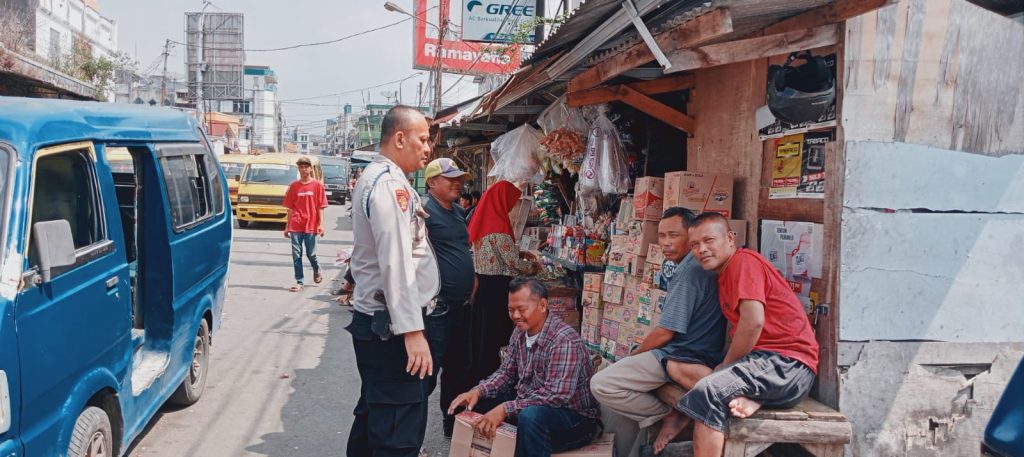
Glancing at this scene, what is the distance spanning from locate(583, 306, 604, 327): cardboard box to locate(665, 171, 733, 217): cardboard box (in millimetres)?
1433

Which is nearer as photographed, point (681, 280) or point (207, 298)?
point (681, 280)

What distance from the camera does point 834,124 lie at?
376cm

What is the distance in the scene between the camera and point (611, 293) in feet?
18.1

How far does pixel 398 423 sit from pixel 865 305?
2.46 meters

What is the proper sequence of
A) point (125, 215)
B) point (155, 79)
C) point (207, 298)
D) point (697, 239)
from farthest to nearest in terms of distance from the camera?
point (155, 79) → point (207, 298) → point (125, 215) → point (697, 239)

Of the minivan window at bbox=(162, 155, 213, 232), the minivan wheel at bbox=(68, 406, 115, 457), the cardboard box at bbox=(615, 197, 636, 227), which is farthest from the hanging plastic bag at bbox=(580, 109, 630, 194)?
the minivan wheel at bbox=(68, 406, 115, 457)

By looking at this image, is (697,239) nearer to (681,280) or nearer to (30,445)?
(681,280)

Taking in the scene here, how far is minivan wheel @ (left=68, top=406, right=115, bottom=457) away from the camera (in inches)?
128

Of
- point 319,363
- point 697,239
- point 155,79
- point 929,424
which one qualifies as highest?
point 155,79

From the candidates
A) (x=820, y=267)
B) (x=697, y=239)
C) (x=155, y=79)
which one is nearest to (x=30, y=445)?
(x=697, y=239)

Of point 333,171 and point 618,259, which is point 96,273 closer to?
point 618,259

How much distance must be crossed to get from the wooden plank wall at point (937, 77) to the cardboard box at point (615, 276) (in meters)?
2.07

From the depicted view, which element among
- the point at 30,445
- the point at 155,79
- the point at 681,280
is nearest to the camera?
the point at 30,445

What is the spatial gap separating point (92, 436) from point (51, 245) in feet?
3.50
